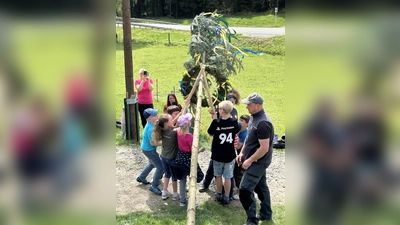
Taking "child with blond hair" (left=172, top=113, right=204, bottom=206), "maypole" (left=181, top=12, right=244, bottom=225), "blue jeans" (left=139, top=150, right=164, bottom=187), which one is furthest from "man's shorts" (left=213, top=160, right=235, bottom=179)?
"maypole" (left=181, top=12, right=244, bottom=225)

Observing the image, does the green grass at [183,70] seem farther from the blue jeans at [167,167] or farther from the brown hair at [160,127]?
the brown hair at [160,127]

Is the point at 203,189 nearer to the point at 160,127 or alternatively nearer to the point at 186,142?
the point at 186,142

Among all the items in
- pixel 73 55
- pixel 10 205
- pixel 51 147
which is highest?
pixel 73 55

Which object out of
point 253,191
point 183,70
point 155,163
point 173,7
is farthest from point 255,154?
point 173,7

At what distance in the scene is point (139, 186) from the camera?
615cm

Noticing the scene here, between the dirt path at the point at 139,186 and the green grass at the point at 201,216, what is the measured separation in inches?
6.6

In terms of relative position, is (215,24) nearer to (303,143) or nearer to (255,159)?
(255,159)

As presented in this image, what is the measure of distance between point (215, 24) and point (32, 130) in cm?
752

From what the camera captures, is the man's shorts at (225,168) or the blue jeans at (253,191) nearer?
the blue jeans at (253,191)

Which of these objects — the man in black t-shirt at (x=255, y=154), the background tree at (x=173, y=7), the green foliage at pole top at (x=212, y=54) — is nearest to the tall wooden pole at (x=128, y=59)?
the green foliage at pole top at (x=212, y=54)

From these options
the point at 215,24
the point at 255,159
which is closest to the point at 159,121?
the point at 255,159

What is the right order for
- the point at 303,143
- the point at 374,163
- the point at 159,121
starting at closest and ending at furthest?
1. the point at 374,163
2. the point at 303,143
3. the point at 159,121

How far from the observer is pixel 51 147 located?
1.18 metres

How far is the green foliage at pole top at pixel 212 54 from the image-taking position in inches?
315
